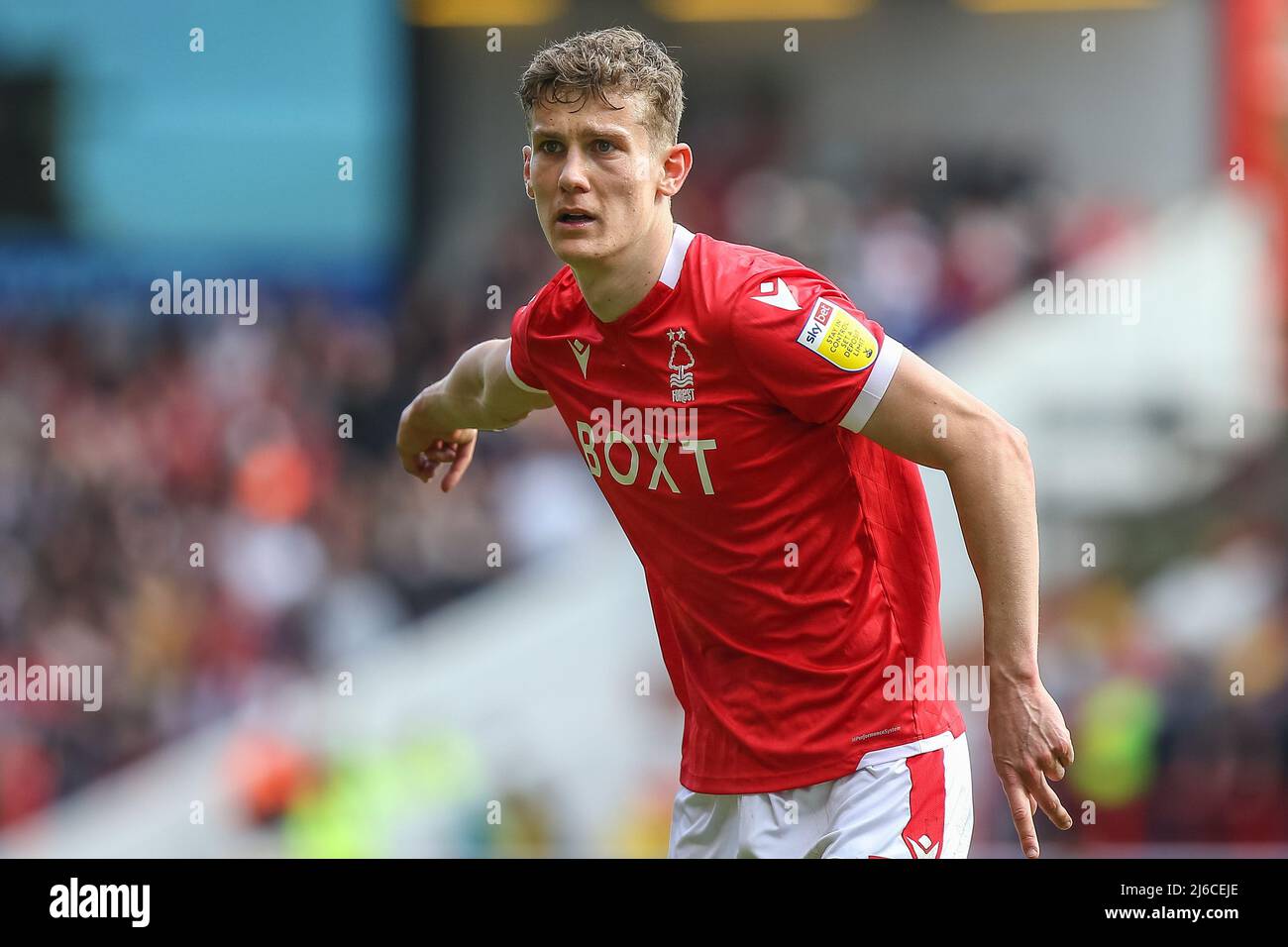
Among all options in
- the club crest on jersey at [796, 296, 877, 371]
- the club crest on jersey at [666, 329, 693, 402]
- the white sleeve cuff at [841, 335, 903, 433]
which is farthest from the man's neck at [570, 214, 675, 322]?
the white sleeve cuff at [841, 335, 903, 433]

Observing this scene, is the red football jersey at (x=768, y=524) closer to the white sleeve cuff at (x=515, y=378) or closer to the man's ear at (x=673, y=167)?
the man's ear at (x=673, y=167)

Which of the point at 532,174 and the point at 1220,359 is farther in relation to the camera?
the point at 1220,359

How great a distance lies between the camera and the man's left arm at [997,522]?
11.4 feet

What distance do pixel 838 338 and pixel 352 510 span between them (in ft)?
29.4

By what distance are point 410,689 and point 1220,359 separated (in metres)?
6.68

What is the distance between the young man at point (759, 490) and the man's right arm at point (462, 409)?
0.44 m

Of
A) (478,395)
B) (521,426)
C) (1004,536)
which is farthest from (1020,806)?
(521,426)

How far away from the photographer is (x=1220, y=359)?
12789mm

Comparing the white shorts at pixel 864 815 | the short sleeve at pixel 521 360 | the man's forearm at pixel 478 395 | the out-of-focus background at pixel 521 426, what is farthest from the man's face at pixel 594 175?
the out-of-focus background at pixel 521 426

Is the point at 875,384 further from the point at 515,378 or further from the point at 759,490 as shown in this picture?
the point at 515,378

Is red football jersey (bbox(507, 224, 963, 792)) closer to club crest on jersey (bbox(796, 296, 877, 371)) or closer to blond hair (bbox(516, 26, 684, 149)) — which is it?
club crest on jersey (bbox(796, 296, 877, 371))

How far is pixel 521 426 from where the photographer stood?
473 inches

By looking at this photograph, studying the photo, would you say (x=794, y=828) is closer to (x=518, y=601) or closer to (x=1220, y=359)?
(x=518, y=601)

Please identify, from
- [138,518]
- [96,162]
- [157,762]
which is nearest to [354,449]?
[138,518]
